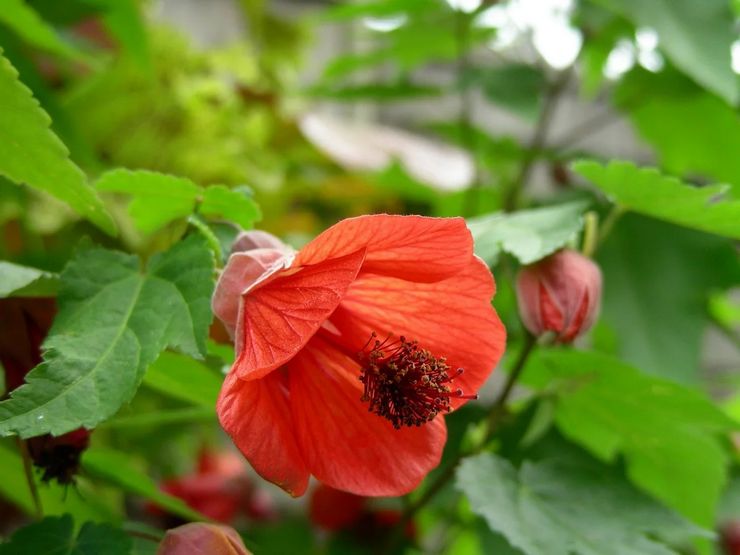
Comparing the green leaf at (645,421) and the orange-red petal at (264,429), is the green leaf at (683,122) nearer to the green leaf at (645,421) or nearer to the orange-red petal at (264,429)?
the green leaf at (645,421)

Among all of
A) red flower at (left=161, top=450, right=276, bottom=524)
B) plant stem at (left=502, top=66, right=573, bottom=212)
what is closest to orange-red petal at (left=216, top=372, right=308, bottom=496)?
red flower at (left=161, top=450, right=276, bottom=524)

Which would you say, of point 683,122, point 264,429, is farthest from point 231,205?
point 683,122

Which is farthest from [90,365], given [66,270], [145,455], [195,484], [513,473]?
[145,455]

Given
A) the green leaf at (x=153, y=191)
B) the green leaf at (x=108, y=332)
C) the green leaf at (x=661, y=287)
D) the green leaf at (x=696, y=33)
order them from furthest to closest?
the green leaf at (x=661, y=287), the green leaf at (x=696, y=33), the green leaf at (x=153, y=191), the green leaf at (x=108, y=332)

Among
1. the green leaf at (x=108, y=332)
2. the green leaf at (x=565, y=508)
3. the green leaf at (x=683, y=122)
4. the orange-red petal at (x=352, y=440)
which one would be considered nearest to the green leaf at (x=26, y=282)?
the green leaf at (x=108, y=332)

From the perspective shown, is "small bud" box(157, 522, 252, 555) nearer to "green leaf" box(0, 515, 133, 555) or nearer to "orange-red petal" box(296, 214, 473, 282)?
"green leaf" box(0, 515, 133, 555)

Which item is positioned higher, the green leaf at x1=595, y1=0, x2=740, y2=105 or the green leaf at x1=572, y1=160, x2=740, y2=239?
the green leaf at x1=595, y1=0, x2=740, y2=105
